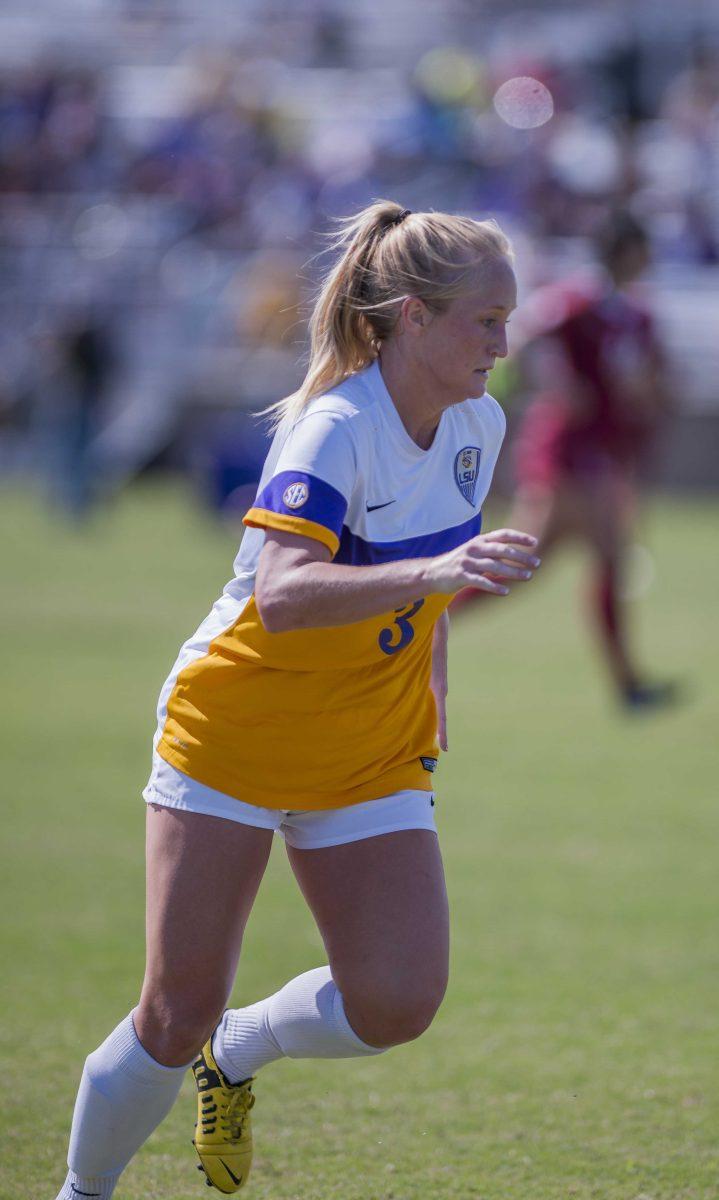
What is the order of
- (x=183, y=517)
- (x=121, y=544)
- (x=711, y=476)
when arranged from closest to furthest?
1. (x=121, y=544)
2. (x=183, y=517)
3. (x=711, y=476)

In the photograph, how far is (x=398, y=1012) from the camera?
333cm

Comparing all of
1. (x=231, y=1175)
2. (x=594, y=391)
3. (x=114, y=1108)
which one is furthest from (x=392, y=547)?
(x=594, y=391)

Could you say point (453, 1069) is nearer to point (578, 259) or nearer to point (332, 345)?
point (332, 345)

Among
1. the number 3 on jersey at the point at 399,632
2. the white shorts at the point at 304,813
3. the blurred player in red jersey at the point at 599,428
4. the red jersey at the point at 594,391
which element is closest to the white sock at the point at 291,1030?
the white shorts at the point at 304,813

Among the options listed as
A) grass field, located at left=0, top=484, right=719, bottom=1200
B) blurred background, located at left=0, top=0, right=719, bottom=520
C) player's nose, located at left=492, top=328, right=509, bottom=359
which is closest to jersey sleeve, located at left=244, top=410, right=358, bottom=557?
player's nose, located at left=492, top=328, right=509, bottom=359

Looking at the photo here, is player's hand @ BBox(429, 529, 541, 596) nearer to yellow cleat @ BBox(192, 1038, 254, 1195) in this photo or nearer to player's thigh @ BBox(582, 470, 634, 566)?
yellow cleat @ BBox(192, 1038, 254, 1195)

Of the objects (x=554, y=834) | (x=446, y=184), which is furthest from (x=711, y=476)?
(x=554, y=834)

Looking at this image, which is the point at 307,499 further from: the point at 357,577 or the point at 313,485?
the point at 357,577

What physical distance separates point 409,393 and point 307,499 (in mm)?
435

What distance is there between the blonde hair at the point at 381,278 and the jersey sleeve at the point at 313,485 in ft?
0.64

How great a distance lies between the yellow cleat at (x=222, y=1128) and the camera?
Result: 3506 millimetres

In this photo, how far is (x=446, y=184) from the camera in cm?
2202

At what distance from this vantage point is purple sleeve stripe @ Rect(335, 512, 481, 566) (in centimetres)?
327

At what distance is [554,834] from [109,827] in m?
1.96
